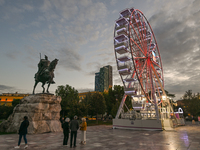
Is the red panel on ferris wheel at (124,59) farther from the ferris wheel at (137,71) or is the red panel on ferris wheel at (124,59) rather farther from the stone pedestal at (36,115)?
the stone pedestal at (36,115)

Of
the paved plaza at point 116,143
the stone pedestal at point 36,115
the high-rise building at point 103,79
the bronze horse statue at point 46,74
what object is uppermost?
the high-rise building at point 103,79

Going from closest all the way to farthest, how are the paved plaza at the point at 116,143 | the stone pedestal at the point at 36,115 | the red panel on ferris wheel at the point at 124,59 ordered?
the paved plaza at the point at 116,143 → the stone pedestal at the point at 36,115 → the red panel on ferris wheel at the point at 124,59

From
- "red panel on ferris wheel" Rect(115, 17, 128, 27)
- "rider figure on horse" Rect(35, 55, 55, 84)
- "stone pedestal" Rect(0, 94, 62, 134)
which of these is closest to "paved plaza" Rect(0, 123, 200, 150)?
"stone pedestal" Rect(0, 94, 62, 134)

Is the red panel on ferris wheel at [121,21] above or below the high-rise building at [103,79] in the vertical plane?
below

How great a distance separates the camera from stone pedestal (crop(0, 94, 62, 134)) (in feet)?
48.8

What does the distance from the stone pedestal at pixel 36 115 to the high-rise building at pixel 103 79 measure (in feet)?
532

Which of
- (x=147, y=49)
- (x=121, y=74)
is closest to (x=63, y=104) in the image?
(x=121, y=74)

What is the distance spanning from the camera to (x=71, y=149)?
299 inches

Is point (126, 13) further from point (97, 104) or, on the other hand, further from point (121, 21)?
point (97, 104)

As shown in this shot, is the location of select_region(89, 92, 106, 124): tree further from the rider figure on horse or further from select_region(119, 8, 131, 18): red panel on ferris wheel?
the rider figure on horse

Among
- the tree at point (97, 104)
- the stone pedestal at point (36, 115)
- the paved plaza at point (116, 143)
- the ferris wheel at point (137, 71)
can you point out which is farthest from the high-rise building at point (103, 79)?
the paved plaza at point (116, 143)

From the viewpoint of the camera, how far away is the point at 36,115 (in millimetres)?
15227

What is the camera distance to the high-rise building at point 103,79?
18044 centimetres

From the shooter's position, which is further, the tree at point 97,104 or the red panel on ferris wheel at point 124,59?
the tree at point 97,104
